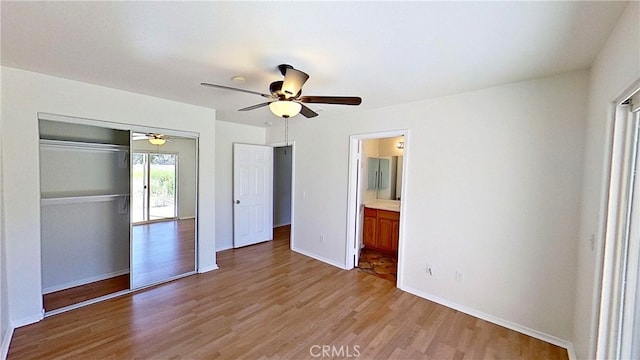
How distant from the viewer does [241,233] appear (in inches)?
197

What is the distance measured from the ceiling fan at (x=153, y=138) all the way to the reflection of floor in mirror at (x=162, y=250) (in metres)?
1.14

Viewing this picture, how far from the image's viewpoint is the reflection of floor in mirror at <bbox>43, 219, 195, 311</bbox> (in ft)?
9.94

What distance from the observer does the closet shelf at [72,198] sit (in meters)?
3.02

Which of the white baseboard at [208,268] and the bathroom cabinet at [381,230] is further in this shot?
the bathroom cabinet at [381,230]

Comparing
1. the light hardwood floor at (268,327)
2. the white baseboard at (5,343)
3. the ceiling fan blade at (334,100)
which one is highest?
the ceiling fan blade at (334,100)

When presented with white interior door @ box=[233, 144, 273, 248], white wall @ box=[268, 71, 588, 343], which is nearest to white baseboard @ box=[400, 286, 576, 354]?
white wall @ box=[268, 71, 588, 343]

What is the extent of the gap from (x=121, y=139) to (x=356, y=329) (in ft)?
12.1

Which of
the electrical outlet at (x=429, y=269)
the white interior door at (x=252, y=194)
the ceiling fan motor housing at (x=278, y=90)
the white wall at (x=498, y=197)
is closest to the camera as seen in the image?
the ceiling fan motor housing at (x=278, y=90)

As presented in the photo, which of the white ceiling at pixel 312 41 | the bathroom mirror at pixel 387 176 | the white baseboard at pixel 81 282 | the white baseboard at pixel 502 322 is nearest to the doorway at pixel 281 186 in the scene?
the bathroom mirror at pixel 387 176

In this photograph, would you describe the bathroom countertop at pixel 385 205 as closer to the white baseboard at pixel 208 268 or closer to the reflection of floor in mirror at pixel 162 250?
the white baseboard at pixel 208 268

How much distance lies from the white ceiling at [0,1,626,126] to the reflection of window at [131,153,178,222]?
1.12 metres

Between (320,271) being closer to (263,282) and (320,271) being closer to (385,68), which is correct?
(263,282)

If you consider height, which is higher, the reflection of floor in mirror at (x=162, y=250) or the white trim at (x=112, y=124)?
the white trim at (x=112, y=124)

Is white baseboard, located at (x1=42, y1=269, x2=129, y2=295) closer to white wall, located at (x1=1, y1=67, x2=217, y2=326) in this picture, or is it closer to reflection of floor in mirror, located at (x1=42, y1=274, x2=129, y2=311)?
reflection of floor in mirror, located at (x1=42, y1=274, x2=129, y2=311)
